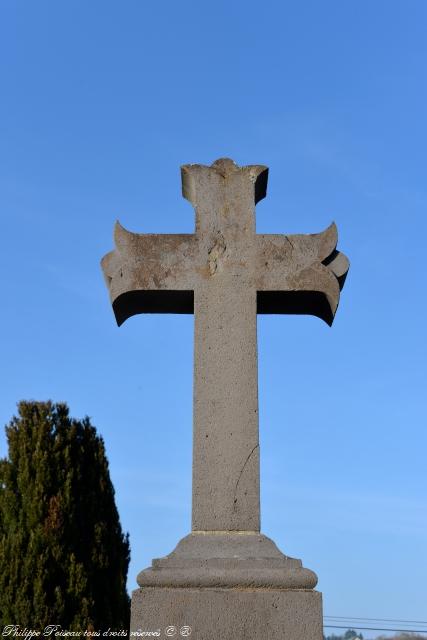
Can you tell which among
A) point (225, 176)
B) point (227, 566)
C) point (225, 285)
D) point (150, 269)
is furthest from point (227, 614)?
point (225, 176)

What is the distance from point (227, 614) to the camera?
126 inches

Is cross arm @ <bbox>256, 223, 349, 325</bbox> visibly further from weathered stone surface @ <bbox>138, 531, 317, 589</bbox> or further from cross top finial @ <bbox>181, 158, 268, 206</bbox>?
weathered stone surface @ <bbox>138, 531, 317, 589</bbox>

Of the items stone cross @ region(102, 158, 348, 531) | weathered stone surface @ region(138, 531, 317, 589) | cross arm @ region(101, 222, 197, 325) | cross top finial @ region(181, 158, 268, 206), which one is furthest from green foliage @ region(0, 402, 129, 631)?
cross top finial @ region(181, 158, 268, 206)

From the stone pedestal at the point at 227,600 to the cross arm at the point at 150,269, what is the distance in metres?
1.45

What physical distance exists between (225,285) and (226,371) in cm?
50

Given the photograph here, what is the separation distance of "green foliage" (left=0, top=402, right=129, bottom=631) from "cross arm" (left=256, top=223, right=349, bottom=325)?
4383mm

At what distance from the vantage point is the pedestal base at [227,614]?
10.4 feet

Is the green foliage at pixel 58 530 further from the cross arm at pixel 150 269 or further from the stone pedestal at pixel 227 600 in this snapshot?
the stone pedestal at pixel 227 600

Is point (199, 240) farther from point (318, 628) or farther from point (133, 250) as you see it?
point (318, 628)

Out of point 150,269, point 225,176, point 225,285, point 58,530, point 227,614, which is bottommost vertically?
point 227,614

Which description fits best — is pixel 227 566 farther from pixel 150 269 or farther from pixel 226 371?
pixel 150 269

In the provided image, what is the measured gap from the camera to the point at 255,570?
3.29m

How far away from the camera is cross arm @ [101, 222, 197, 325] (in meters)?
4.05

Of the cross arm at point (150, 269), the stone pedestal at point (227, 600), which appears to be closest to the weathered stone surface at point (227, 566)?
the stone pedestal at point (227, 600)
